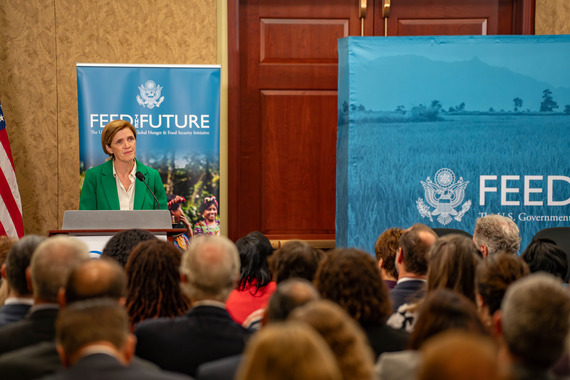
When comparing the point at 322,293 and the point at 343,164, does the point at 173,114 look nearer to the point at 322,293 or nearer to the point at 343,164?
the point at 343,164

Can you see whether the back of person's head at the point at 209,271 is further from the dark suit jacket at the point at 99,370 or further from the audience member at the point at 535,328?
the audience member at the point at 535,328

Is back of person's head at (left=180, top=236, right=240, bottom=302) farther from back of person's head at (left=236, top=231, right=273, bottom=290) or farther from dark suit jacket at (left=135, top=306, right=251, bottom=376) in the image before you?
back of person's head at (left=236, top=231, right=273, bottom=290)

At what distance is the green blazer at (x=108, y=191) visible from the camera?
4535 mm

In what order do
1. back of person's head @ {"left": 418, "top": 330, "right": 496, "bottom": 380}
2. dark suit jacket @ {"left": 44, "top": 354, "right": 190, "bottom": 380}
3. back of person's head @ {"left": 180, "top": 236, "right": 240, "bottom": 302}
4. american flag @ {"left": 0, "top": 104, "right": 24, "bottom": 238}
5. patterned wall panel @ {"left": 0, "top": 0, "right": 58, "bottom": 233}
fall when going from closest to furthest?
back of person's head @ {"left": 418, "top": 330, "right": 496, "bottom": 380}
dark suit jacket @ {"left": 44, "top": 354, "right": 190, "bottom": 380}
back of person's head @ {"left": 180, "top": 236, "right": 240, "bottom": 302}
american flag @ {"left": 0, "top": 104, "right": 24, "bottom": 238}
patterned wall panel @ {"left": 0, "top": 0, "right": 58, "bottom": 233}

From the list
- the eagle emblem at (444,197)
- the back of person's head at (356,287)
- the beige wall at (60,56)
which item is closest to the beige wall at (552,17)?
the eagle emblem at (444,197)

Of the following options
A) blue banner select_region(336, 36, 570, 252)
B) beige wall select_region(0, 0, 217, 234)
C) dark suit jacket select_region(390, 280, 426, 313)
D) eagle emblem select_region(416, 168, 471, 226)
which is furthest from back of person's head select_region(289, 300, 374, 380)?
beige wall select_region(0, 0, 217, 234)

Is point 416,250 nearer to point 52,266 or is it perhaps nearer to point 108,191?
point 52,266

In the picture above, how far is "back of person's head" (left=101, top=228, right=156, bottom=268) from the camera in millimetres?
2910

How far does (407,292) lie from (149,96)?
337 cm

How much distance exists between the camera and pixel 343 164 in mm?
5109

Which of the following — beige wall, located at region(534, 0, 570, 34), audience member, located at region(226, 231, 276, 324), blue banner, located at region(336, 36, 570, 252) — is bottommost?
audience member, located at region(226, 231, 276, 324)

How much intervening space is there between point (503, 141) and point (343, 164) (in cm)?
126

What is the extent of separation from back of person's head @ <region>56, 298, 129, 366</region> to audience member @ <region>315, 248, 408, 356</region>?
816 mm

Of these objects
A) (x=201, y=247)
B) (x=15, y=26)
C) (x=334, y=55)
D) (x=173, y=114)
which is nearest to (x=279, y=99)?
(x=334, y=55)
